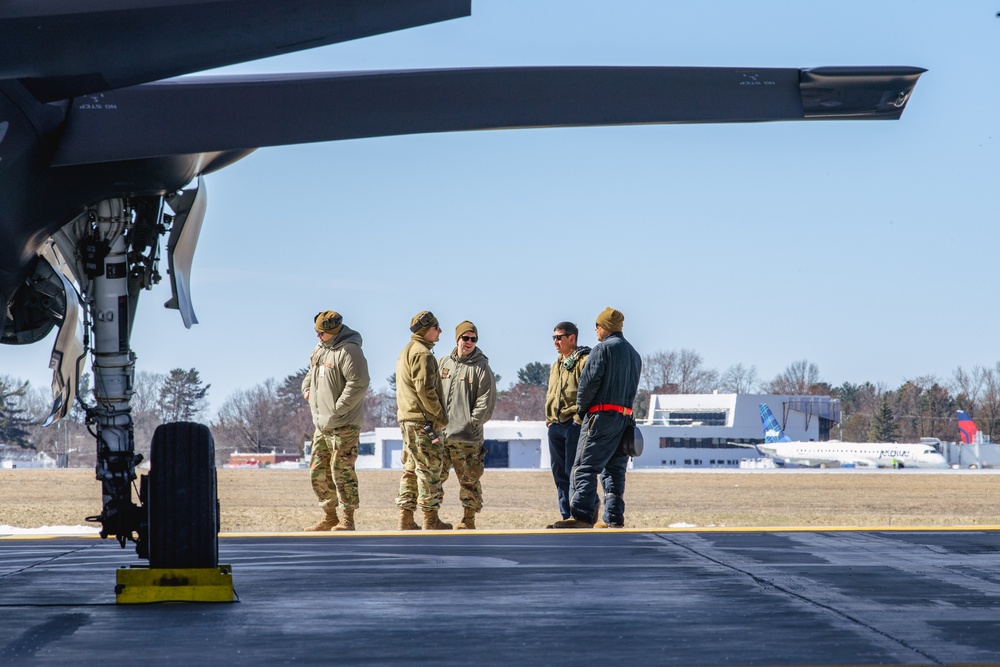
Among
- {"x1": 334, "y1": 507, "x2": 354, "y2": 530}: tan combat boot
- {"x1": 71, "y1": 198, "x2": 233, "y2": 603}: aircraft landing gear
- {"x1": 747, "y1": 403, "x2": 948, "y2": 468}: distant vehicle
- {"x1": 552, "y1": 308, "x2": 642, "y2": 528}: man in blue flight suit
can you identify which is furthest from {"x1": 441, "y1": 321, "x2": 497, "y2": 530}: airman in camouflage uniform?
{"x1": 747, "y1": 403, "x2": 948, "y2": 468}: distant vehicle

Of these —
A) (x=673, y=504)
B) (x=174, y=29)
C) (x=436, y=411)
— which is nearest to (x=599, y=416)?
(x=436, y=411)

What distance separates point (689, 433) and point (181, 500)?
87.0 metres

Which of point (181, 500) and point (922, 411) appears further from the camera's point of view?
point (922, 411)

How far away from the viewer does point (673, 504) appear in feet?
109

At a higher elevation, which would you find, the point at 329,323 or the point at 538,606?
the point at 329,323

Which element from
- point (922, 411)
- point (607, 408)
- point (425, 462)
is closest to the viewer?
point (607, 408)

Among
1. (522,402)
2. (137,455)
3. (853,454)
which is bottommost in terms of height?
(853,454)

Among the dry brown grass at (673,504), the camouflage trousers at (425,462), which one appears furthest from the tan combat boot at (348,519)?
Answer: the dry brown grass at (673,504)

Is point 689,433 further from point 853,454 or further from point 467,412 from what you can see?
point 467,412

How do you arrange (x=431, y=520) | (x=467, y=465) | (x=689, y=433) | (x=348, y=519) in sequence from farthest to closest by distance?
1. (x=689, y=433)
2. (x=348, y=519)
3. (x=467, y=465)
4. (x=431, y=520)

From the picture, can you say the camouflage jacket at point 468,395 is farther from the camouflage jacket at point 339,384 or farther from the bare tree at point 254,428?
A: the bare tree at point 254,428

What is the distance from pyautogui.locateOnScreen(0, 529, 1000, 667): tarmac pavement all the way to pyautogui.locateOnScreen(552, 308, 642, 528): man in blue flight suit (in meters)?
1.78

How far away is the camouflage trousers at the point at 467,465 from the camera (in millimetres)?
10258

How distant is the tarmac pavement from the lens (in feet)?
11.3
